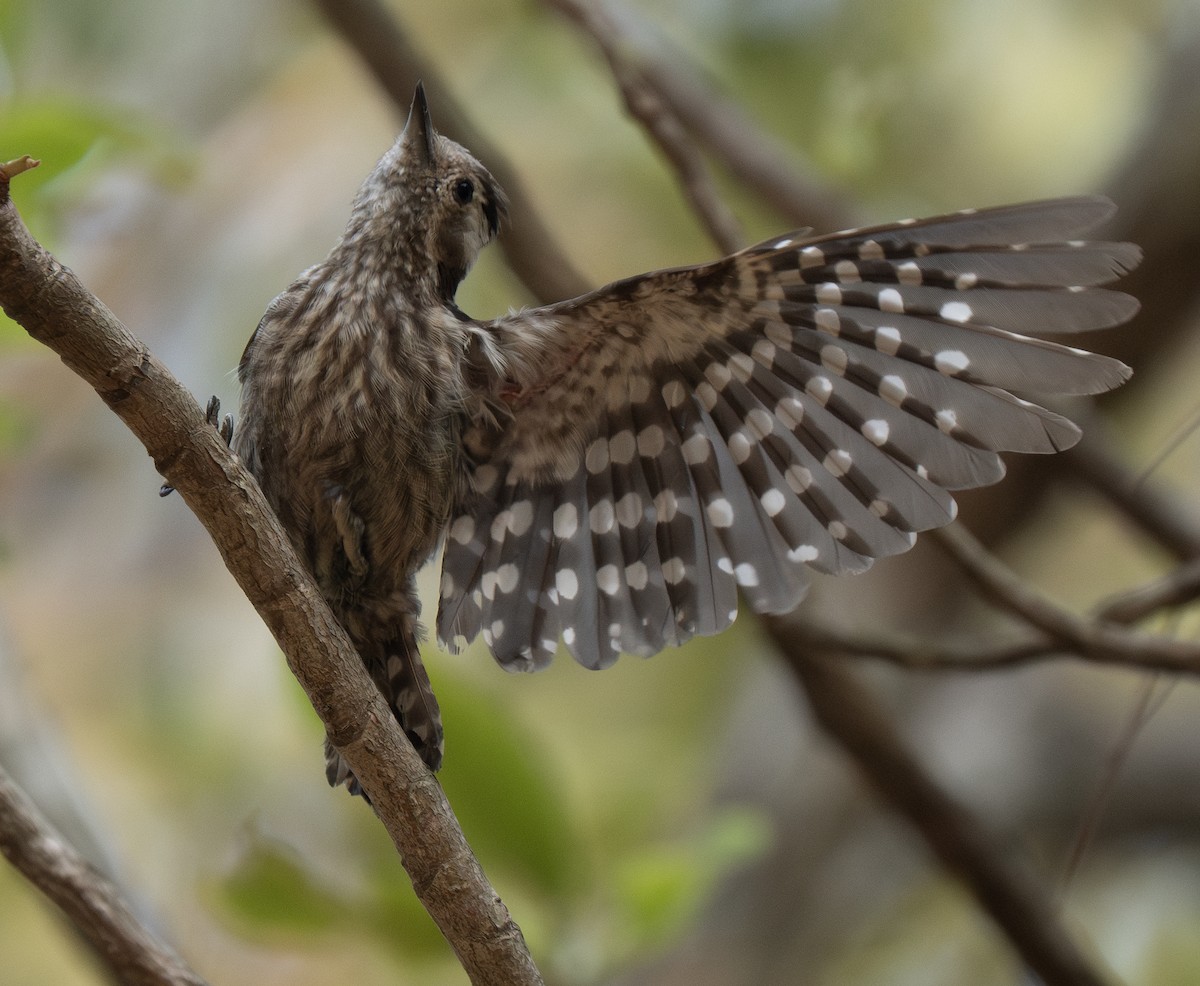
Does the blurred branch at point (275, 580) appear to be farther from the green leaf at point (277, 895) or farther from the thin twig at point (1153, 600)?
the thin twig at point (1153, 600)

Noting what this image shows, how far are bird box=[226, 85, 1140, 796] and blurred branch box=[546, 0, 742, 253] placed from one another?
39 centimetres

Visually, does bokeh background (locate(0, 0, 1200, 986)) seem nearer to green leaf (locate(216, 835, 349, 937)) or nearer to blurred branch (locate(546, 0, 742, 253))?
green leaf (locate(216, 835, 349, 937))

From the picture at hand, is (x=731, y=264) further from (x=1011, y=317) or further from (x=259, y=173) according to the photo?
(x=259, y=173)

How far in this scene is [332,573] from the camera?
2178mm

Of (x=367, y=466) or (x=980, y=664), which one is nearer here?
(x=367, y=466)

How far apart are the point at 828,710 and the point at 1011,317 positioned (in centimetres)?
155

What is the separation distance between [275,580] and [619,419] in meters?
0.81

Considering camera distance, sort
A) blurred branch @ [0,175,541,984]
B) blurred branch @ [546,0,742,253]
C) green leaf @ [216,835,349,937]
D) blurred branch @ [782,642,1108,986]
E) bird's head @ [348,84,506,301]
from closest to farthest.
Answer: blurred branch @ [0,175,541,984] < bird's head @ [348,84,506,301] < green leaf @ [216,835,349,937] < blurred branch @ [546,0,742,253] < blurred branch @ [782,642,1108,986]

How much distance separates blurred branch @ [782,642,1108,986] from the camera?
3.06 m

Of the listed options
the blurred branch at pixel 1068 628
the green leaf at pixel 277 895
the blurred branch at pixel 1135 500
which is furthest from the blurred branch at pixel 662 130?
the green leaf at pixel 277 895

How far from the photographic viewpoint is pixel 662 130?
2590mm

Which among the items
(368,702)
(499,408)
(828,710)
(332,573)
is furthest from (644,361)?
(828,710)

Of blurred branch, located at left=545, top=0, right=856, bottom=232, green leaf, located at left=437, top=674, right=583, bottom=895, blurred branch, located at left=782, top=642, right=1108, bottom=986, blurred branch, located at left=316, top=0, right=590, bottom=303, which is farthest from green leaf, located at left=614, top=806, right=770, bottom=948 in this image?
blurred branch, located at left=545, top=0, right=856, bottom=232

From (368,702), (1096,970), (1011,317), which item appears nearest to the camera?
(368,702)
